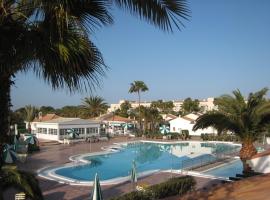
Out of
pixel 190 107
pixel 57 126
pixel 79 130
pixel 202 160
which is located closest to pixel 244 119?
pixel 202 160

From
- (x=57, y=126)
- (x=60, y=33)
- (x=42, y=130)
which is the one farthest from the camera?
(x=42, y=130)

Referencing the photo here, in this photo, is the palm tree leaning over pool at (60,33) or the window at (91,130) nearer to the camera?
the palm tree leaning over pool at (60,33)

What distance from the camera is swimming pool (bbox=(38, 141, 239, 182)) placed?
70.2 feet

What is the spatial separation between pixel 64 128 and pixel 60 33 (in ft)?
117

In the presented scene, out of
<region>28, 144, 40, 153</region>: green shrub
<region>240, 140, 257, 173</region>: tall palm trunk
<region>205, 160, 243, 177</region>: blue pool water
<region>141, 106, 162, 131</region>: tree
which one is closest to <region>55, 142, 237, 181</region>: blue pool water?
<region>205, 160, 243, 177</region>: blue pool water

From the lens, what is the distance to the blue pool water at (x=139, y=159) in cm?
2169

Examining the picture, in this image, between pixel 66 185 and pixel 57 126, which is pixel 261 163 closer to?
pixel 66 185

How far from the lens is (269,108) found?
14688 mm

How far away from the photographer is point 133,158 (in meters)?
28.3

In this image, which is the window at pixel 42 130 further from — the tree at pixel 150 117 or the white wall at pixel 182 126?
the white wall at pixel 182 126

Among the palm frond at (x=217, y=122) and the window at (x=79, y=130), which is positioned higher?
the palm frond at (x=217, y=122)

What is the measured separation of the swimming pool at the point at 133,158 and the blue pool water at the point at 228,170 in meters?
1.58

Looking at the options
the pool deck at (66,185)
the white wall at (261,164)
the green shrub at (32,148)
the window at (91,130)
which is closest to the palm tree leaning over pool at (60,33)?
the pool deck at (66,185)

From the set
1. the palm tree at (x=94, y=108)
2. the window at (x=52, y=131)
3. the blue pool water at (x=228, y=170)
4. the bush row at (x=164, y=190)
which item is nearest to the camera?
the bush row at (x=164, y=190)
